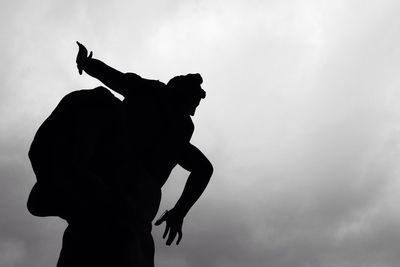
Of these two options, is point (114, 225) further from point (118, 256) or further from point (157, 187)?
point (157, 187)

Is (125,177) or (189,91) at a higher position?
(189,91)

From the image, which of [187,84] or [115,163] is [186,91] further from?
[115,163]

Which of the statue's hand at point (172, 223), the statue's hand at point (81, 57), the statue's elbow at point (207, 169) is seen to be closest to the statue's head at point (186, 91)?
the statue's elbow at point (207, 169)

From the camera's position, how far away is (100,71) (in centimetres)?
572

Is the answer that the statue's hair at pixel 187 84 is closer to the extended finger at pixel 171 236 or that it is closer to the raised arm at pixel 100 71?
the raised arm at pixel 100 71

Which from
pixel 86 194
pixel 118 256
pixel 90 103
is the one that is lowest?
pixel 118 256

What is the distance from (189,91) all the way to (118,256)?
246 cm

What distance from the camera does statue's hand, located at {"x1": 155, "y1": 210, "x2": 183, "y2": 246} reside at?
5.95 m

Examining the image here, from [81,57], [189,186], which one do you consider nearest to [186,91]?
[189,186]

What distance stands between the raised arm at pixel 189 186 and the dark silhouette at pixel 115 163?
1 centimetres

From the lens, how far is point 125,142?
5.20m

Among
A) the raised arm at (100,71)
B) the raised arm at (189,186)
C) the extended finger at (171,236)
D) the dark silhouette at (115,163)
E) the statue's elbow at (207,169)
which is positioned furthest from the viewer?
the statue's elbow at (207,169)

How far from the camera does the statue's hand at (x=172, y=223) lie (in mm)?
5953

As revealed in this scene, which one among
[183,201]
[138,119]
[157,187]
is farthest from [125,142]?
[183,201]
